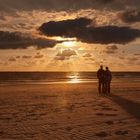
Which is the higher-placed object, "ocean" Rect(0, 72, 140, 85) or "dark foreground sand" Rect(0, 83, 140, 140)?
"dark foreground sand" Rect(0, 83, 140, 140)

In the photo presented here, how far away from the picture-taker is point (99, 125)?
11.3 m

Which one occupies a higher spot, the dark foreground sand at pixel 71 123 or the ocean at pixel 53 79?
the dark foreground sand at pixel 71 123

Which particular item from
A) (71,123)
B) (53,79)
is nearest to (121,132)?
(71,123)

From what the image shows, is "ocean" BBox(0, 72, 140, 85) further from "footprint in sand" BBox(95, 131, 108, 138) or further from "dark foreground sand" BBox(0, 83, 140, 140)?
"footprint in sand" BBox(95, 131, 108, 138)

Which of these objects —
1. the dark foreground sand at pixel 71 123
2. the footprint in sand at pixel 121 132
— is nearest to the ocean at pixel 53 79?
the dark foreground sand at pixel 71 123

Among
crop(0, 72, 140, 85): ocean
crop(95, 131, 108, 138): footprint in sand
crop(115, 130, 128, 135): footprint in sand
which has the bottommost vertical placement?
crop(0, 72, 140, 85): ocean

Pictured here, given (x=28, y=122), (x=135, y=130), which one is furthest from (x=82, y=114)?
(x=135, y=130)

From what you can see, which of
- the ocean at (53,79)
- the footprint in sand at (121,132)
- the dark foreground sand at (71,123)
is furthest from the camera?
the ocean at (53,79)

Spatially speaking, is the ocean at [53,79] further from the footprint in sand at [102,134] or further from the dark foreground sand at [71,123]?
the footprint in sand at [102,134]

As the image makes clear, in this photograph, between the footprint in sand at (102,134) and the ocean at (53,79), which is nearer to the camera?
the footprint in sand at (102,134)

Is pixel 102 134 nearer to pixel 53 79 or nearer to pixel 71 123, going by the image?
pixel 71 123

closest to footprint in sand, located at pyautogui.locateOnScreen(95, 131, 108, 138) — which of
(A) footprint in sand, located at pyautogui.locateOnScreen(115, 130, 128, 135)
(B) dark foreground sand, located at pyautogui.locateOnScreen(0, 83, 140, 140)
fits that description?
(B) dark foreground sand, located at pyautogui.locateOnScreen(0, 83, 140, 140)

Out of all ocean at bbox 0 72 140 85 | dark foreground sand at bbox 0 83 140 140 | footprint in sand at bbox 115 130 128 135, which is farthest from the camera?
ocean at bbox 0 72 140 85

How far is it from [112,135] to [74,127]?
61.7 inches
